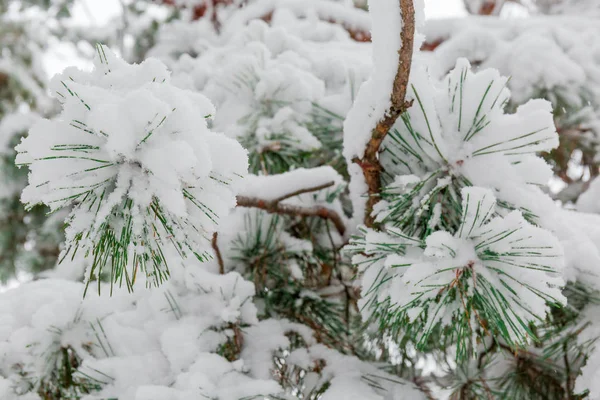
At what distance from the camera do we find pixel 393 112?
0.73m

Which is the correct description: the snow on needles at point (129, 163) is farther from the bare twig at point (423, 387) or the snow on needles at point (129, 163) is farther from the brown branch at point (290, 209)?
the bare twig at point (423, 387)

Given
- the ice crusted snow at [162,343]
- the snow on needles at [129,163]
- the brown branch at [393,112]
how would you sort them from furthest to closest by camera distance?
the ice crusted snow at [162,343] → the brown branch at [393,112] → the snow on needles at [129,163]

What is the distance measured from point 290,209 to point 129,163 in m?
0.49

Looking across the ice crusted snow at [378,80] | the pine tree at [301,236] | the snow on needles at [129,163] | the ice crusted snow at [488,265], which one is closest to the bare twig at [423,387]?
the pine tree at [301,236]

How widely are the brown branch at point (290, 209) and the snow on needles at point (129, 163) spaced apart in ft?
0.85

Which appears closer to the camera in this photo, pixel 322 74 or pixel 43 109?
pixel 322 74

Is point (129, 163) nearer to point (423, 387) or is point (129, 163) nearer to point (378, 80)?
point (378, 80)

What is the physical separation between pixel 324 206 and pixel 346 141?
34 cm

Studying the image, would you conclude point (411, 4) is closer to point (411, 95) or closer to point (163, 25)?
point (411, 95)

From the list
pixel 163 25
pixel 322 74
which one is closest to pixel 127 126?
pixel 322 74

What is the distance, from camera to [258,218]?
118cm

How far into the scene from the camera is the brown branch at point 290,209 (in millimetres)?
903

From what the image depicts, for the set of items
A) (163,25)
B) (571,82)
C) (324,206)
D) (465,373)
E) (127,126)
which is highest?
(163,25)

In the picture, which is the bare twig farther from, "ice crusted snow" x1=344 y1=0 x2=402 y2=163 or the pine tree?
"ice crusted snow" x1=344 y1=0 x2=402 y2=163
